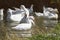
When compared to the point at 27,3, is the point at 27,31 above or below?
below

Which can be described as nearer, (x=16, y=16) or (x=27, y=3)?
(x=16, y=16)

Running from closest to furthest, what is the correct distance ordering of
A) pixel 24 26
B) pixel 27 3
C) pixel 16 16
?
1. pixel 24 26
2. pixel 16 16
3. pixel 27 3

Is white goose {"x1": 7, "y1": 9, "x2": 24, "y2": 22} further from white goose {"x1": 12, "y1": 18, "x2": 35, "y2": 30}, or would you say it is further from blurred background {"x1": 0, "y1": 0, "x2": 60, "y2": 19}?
blurred background {"x1": 0, "y1": 0, "x2": 60, "y2": 19}

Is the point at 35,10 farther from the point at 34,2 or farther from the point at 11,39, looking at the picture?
the point at 11,39

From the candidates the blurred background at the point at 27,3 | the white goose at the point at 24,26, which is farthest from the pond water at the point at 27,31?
the blurred background at the point at 27,3

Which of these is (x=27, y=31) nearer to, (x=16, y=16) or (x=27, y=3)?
(x=16, y=16)

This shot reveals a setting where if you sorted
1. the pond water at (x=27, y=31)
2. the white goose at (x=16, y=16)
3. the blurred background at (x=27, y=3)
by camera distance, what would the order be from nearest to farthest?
the pond water at (x=27, y=31), the white goose at (x=16, y=16), the blurred background at (x=27, y=3)

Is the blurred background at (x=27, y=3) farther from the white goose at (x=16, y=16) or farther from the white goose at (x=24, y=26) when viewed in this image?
the white goose at (x=24, y=26)

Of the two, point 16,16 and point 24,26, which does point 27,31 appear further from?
point 16,16

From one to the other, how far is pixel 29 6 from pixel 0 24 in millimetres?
1189

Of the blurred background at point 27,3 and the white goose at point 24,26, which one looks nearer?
the white goose at point 24,26

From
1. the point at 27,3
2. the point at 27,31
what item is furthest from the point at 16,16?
the point at 27,3

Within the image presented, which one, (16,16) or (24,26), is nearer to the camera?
(24,26)

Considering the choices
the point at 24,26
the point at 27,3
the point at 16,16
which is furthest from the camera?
the point at 27,3
